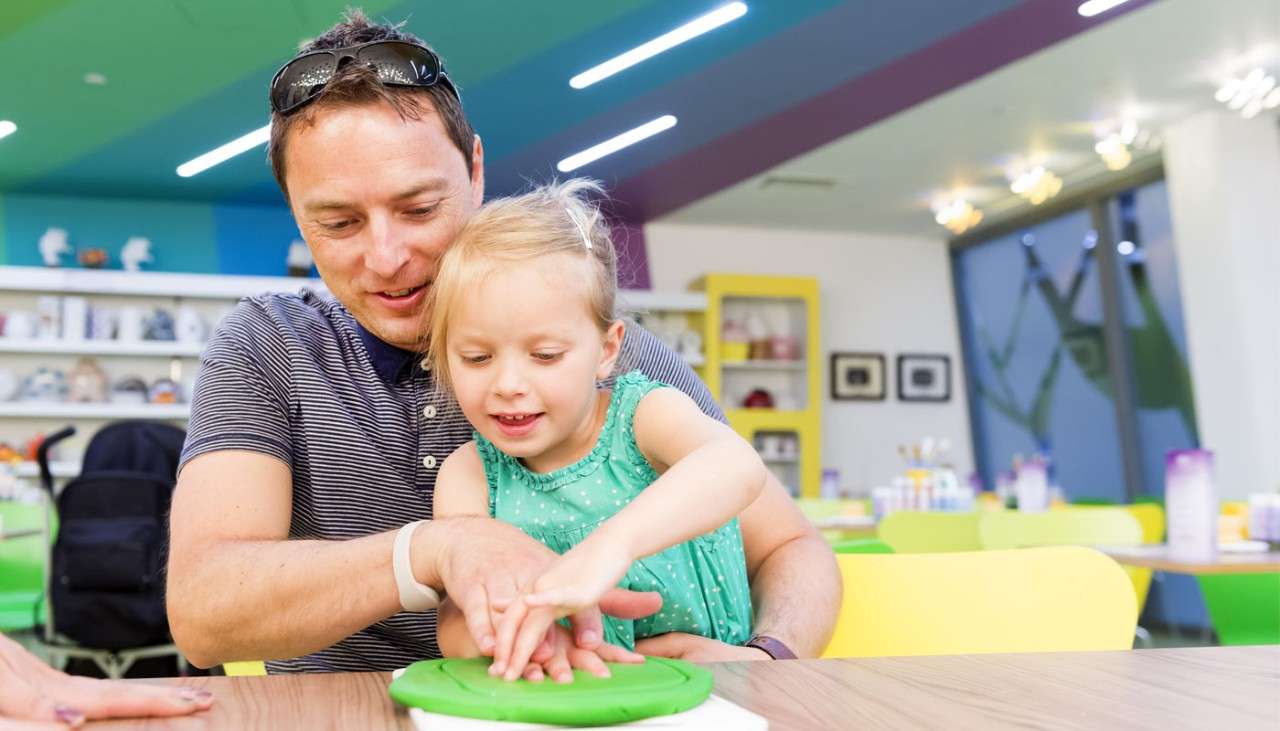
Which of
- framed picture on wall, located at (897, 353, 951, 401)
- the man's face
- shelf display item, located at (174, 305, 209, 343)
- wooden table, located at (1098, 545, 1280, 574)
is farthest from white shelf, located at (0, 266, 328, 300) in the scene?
the man's face

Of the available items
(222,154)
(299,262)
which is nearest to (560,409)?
(222,154)

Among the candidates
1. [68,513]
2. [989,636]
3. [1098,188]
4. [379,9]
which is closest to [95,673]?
[68,513]

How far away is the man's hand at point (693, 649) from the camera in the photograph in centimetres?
114

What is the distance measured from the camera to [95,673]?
14.1 feet

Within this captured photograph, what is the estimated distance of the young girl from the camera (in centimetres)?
120

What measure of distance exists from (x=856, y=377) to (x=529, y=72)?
15.1 ft

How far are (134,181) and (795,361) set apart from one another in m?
5.09

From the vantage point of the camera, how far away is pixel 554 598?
77 cm

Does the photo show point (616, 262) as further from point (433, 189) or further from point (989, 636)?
point (989, 636)

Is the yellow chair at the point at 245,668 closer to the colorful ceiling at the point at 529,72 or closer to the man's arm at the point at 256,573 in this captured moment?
the man's arm at the point at 256,573

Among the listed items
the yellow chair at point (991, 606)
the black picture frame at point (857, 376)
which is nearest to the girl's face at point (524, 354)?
the yellow chair at point (991, 606)

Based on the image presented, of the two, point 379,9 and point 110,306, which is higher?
point 379,9

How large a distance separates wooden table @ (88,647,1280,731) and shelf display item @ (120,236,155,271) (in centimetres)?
760

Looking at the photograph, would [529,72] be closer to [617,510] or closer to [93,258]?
[93,258]
